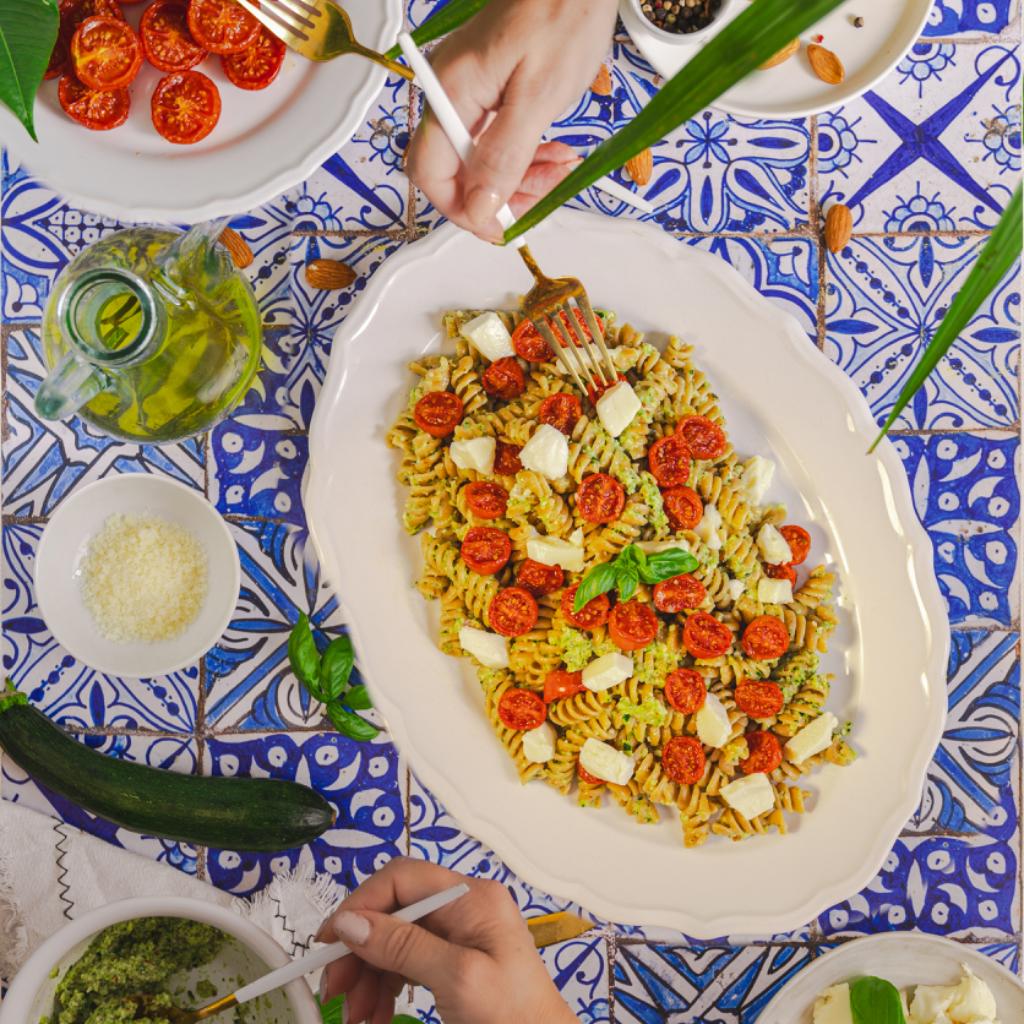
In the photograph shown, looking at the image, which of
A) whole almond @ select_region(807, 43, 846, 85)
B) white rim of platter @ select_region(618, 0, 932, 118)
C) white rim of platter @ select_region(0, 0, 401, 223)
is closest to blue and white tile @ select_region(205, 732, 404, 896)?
white rim of platter @ select_region(0, 0, 401, 223)

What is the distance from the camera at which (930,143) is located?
2137mm

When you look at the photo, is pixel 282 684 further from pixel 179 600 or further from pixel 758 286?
pixel 758 286

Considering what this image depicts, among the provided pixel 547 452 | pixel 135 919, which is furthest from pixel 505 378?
pixel 135 919

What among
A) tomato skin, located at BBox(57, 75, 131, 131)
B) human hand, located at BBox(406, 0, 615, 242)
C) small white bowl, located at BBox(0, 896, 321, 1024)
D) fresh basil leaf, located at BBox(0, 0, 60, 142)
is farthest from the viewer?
tomato skin, located at BBox(57, 75, 131, 131)

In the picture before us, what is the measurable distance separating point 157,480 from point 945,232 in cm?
171

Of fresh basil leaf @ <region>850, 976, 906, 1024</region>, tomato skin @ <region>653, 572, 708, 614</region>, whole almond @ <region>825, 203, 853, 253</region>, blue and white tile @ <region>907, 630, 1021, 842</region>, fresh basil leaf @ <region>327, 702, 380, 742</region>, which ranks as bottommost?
fresh basil leaf @ <region>850, 976, 906, 1024</region>

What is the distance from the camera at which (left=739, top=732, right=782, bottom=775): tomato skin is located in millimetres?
2004

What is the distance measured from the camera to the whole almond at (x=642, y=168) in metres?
2.06

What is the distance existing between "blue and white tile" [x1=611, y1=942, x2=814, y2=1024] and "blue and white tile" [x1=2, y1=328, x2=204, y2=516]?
4.51 feet

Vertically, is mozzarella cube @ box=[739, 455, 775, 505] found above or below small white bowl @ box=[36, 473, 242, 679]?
below

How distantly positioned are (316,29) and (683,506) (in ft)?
3.47

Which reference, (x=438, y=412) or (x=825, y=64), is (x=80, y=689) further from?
(x=825, y=64)

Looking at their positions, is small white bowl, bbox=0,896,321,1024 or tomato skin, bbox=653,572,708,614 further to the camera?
tomato skin, bbox=653,572,708,614

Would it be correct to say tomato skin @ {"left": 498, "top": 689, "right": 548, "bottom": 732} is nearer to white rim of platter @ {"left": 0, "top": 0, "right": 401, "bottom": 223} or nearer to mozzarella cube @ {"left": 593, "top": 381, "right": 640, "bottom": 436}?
mozzarella cube @ {"left": 593, "top": 381, "right": 640, "bottom": 436}
